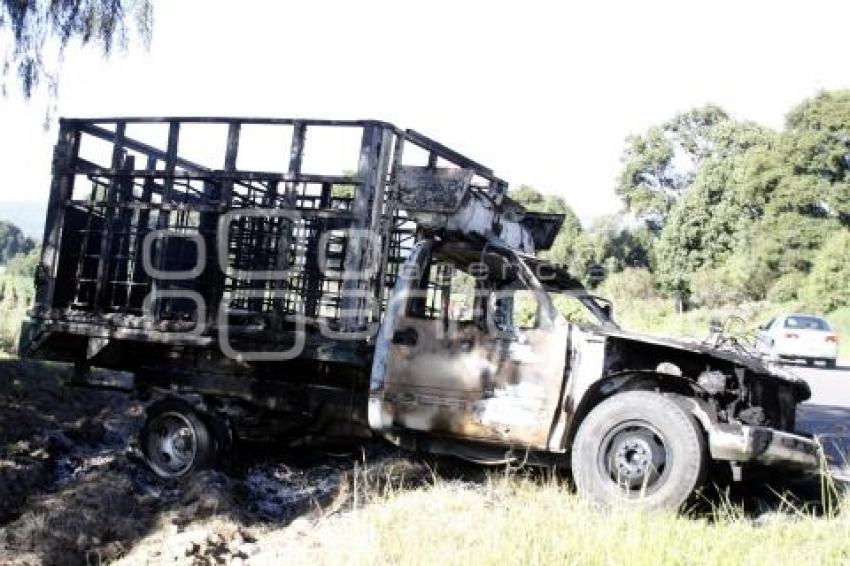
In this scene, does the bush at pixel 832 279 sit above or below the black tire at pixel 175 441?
above

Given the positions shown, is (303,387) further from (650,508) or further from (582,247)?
(582,247)

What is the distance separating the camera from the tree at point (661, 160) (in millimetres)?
49750

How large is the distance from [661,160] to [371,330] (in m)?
46.4

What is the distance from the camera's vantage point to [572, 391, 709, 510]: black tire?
516 cm

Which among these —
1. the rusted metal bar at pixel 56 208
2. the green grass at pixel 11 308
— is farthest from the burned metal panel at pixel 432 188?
the green grass at pixel 11 308

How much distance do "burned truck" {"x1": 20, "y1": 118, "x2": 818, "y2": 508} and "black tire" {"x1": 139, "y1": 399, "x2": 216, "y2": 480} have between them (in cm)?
1

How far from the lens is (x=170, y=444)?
269 inches

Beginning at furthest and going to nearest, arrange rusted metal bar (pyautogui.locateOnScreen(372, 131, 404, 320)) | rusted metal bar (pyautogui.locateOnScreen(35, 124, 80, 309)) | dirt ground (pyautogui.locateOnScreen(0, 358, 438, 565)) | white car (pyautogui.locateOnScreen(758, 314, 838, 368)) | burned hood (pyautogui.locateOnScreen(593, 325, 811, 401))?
white car (pyautogui.locateOnScreen(758, 314, 838, 368)), rusted metal bar (pyautogui.locateOnScreen(35, 124, 80, 309)), rusted metal bar (pyautogui.locateOnScreen(372, 131, 404, 320)), burned hood (pyautogui.locateOnScreen(593, 325, 811, 401)), dirt ground (pyautogui.locateOnScreen(0, 358, 438, 565))

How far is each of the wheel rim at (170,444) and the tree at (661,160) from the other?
4556 cm

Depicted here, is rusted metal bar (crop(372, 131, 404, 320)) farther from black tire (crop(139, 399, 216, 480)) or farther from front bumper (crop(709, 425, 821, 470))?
front bumper (crop(709, 425, 821, 470))

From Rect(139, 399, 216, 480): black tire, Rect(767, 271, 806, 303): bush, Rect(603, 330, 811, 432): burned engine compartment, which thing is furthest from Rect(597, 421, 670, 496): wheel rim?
Rect(767, 271, 806, 303): bush

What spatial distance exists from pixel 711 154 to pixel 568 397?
4708cm

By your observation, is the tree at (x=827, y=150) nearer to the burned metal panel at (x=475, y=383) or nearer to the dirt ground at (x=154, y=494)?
the dirt ground at (x=154, y=494)

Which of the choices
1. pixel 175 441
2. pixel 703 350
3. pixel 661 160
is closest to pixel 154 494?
pixel 175 441
